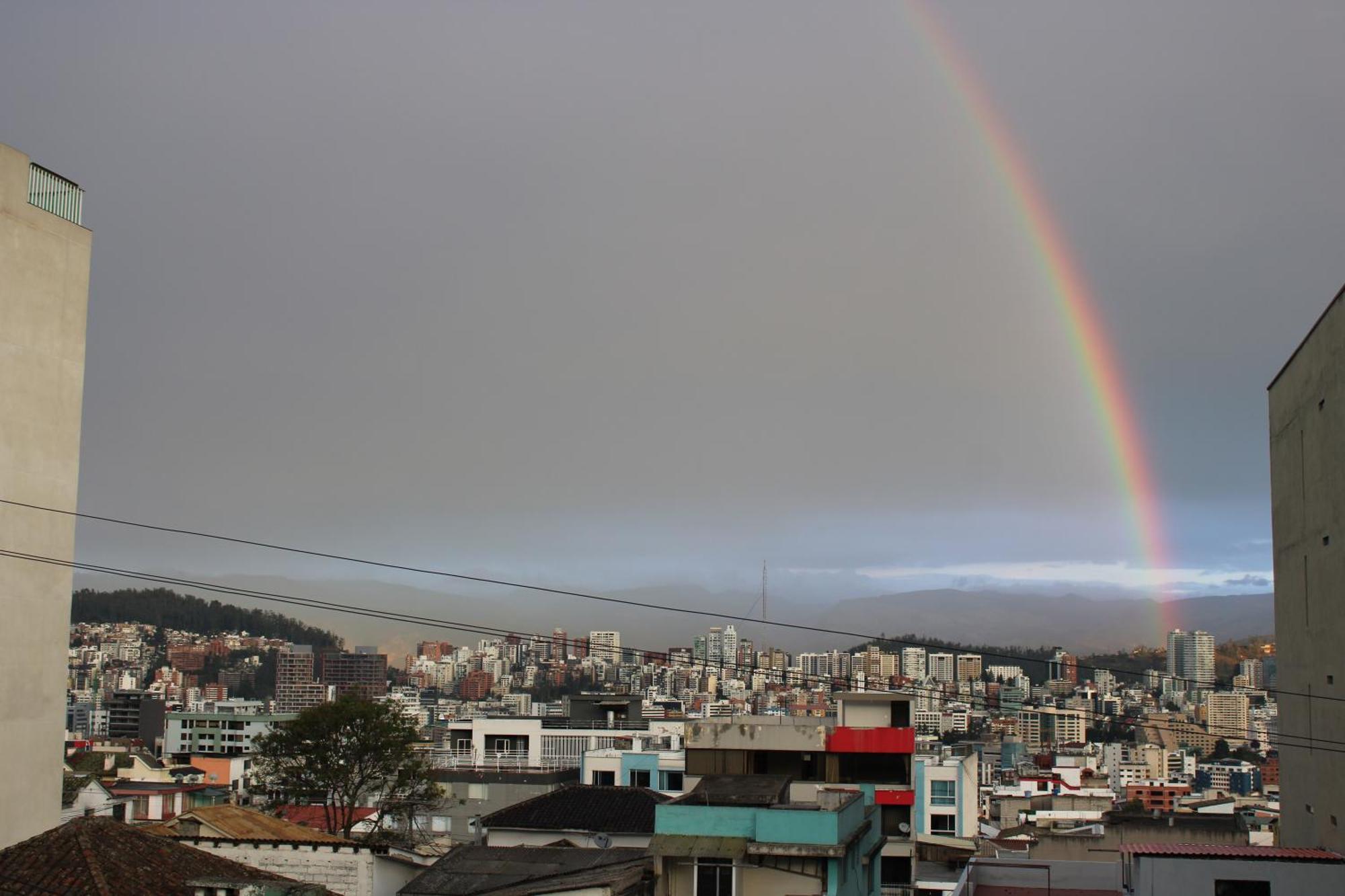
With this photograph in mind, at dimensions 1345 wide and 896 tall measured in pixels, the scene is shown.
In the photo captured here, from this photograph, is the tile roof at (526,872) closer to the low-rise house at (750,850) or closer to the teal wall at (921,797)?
the low-rise house at (750,850)

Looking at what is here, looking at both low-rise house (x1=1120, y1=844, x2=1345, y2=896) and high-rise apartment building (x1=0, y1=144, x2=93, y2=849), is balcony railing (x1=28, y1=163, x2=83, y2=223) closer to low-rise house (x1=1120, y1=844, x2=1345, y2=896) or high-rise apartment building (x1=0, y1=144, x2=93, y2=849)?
high-rise apartment building (x1=0, y1=144, x2=93, y2=849)

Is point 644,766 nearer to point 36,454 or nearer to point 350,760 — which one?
point 350,760

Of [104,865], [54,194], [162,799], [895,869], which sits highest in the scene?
[54,194]

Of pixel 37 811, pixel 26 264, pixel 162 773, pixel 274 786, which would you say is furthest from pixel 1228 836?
pixel 162 773

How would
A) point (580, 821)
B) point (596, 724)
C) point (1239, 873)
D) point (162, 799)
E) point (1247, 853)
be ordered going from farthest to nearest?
1. point (596, 724)
2. point (162, 799)
3. point (580, 821)
4. point (1247, 853)
5. point (1239, 873)

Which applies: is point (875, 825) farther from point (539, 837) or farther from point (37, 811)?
point (37, 811)

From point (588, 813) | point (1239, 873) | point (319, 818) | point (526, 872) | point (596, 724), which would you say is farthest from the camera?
point (596, 724)

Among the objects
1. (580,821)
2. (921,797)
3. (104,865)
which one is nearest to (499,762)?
(921,797)
